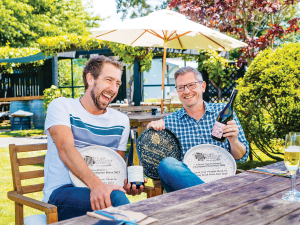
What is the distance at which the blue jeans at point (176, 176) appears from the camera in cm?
197

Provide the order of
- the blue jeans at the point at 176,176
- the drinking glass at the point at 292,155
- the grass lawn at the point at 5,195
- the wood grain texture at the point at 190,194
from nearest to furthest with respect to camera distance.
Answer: the wood grain texture at the point at 190,194 → the drinking glass at the point at 292,155 → the blue jeans at the point at 176,176 → the grass lawn at the point at 5,195

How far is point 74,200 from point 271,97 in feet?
11.5

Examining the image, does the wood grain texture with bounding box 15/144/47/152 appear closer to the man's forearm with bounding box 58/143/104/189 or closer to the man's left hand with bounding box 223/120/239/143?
the man's forearm with bounding box 58/143/104/189

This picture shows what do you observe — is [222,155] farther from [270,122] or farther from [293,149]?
[270,122]

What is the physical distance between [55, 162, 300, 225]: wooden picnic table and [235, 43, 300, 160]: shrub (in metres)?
3.00

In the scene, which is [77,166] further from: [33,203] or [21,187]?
[21,187]

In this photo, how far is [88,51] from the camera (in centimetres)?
1053

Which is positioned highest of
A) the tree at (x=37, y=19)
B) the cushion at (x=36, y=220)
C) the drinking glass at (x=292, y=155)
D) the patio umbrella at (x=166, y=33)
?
the tree at (x=37, y=19)

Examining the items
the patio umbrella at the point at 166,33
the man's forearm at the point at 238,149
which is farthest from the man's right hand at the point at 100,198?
the patio umbrella at the point at 166,33

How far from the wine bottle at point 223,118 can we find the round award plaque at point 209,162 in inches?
6.7

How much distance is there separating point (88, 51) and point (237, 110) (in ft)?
22.7

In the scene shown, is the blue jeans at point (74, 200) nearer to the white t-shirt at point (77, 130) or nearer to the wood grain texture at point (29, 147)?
the white t-shirt at point (77, 130)

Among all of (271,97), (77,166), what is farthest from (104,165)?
(271,97)

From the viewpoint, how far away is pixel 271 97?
15.0ft
